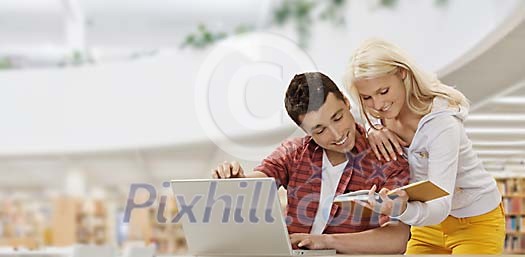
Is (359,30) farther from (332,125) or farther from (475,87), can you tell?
(332,125)

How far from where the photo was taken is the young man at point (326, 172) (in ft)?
5.98

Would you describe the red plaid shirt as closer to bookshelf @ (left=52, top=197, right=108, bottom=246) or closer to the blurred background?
the blurred background

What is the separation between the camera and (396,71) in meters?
1.96

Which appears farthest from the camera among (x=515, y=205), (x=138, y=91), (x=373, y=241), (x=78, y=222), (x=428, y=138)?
(x=78, y=222)

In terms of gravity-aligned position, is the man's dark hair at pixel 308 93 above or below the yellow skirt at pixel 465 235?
above

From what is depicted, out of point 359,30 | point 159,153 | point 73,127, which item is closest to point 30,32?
point 73,127

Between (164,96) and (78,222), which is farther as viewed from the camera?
(78,222)

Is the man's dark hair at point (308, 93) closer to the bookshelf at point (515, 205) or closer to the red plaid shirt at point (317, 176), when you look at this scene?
the red plaid shirt at point (317, 176)

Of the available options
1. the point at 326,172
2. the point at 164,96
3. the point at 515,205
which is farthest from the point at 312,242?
the point at 164,96

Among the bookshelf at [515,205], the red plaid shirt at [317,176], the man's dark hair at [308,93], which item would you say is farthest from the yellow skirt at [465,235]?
the bookshelf at [515,205]

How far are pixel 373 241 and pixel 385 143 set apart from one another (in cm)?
30

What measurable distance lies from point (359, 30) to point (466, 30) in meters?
1.39

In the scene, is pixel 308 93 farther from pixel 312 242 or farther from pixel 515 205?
pixel 515 205

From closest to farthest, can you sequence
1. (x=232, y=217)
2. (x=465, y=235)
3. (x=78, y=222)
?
(x=232, y=217)
(x=465, y=235)
(x=78, y=222)
